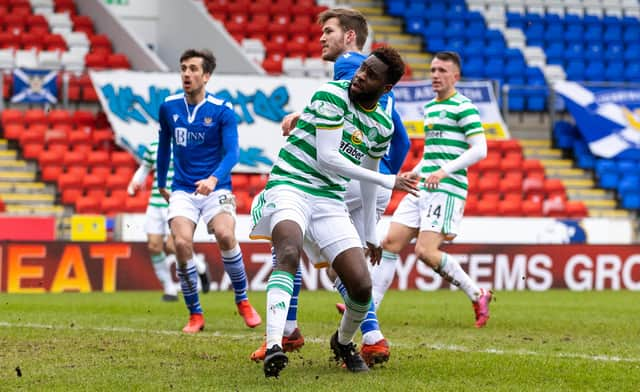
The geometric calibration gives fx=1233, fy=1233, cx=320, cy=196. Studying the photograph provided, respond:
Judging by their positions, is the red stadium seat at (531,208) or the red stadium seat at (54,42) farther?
the red stadium seat at (54,42)

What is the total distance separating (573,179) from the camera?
24.3 m

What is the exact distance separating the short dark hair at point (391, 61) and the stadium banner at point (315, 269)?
32.5 ft

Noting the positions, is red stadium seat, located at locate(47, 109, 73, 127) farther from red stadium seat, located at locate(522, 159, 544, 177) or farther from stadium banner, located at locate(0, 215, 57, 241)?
red stadium seat, located at locate(522, 159, 544, 177)

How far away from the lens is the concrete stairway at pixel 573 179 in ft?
77.3

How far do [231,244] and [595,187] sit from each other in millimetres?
15304

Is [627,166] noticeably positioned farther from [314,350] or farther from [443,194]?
[314,350]

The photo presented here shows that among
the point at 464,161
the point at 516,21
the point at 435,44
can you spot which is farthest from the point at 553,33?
the point at 464,161

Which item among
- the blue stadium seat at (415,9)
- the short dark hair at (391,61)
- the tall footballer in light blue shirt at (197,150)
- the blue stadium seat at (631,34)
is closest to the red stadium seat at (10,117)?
the blue stadium seat at (415,9)

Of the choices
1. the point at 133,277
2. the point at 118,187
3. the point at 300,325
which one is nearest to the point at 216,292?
the point at 133,277

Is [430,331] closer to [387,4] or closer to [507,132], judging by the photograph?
[507,132]

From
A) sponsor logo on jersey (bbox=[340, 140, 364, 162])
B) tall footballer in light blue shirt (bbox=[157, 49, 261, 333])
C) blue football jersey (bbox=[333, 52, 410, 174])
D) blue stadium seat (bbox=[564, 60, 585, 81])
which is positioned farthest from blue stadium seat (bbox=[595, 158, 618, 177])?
sponsor logo on jersey (bbox=[340, 140, 364, 162])

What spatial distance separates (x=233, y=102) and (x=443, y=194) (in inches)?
458

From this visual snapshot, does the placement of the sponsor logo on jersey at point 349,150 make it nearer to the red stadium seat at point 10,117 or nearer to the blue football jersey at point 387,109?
the blue football jersey at point 387,109

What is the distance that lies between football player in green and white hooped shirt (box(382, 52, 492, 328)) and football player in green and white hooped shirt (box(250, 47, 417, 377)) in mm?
3595
